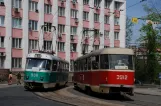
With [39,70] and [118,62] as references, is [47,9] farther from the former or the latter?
[118,62]

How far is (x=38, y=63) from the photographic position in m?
29.1

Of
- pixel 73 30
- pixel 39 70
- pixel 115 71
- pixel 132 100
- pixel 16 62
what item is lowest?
pixel 132 100

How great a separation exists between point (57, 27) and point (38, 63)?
32821 mm

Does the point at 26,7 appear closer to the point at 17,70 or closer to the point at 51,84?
the point at 17,70

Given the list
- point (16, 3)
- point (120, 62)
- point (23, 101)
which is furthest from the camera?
point (16, 3)

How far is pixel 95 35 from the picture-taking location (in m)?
68.2

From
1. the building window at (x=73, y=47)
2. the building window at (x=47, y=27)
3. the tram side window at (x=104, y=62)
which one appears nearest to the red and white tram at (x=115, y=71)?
the tram side window at (x=104, y=62)

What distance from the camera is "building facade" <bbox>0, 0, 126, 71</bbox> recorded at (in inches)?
2154

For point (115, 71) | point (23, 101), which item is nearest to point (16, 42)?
point (115, 71)

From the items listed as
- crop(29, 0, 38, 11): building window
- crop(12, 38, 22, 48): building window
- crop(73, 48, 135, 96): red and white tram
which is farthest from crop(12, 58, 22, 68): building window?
crop(73, 48, 135, 96): red and white tram

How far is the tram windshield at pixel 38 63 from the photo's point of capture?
95.2ft

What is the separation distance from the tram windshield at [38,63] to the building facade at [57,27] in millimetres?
25079

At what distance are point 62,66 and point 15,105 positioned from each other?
17.1 metres

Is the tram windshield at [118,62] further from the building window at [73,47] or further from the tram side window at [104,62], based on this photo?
the building window at [73,47]
